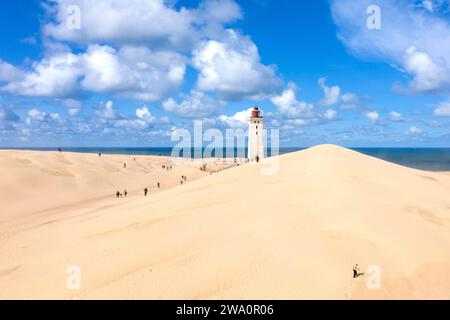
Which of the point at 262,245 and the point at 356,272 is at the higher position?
the point at 262,245

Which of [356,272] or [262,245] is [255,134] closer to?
[262,245]

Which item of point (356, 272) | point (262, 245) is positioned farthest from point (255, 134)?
point (356, 272)

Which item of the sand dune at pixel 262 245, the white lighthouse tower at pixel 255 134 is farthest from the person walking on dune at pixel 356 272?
the white lighthouse tower at pixel 255 134

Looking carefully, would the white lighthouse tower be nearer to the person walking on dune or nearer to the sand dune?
the sand dune

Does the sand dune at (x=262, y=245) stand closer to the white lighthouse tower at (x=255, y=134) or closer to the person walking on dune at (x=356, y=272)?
the person walking on dune at (x=356, y=272)

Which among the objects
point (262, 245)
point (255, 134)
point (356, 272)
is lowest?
point (356, 272)

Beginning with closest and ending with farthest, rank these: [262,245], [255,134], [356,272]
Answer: [356,272] → [262,245] → [255,134]
